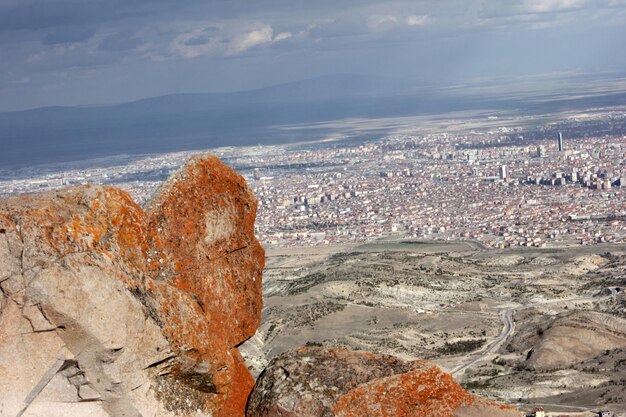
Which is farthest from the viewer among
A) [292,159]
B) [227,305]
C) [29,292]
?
[292,159]

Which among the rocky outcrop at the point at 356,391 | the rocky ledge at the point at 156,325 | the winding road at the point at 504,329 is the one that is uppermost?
the rocky ledge at the point at 156,325

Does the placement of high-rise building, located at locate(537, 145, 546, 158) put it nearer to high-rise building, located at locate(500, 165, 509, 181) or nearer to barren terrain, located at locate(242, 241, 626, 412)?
high-rise building, located at locate(500, 165, 509, 181)

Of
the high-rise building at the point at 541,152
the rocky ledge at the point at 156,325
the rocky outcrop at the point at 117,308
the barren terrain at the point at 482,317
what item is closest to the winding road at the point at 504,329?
the barren terrain at the point at 482,317

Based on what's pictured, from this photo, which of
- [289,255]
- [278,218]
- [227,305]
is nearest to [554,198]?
[278,218]

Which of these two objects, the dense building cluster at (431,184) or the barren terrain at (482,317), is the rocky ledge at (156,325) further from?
the dense building cluster at (431,184)

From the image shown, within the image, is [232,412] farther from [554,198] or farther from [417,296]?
[554,198]

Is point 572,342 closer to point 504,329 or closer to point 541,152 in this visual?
point 504,329
